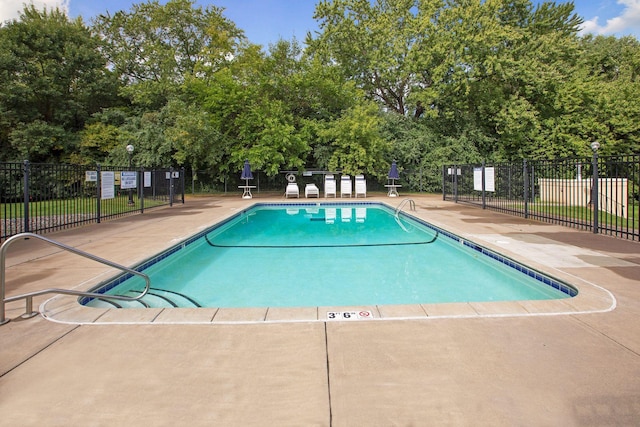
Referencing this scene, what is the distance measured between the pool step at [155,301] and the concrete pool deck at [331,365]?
0.55 m

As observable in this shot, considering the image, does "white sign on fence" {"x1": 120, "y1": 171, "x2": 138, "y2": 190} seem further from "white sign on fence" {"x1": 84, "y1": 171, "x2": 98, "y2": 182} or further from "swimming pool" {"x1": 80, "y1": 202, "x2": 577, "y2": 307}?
"swimming pool" {"x1": 80, "y1": 202, "x2": 577, "y2": 307}

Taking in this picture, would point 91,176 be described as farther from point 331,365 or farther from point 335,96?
point 335,96

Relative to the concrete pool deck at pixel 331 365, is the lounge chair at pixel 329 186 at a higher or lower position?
higher

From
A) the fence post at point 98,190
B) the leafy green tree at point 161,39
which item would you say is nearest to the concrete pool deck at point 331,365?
the fence post at point 98,190

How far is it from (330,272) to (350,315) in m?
2.75

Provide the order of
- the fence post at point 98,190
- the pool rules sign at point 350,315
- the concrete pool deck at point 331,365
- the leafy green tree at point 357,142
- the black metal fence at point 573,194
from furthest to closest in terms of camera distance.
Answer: the leafy green tree at point 357,142 → the fence post at point 98,190 → the black metal fence at point 573,194 → the pool rules sign at point 350,315 → the concrete pool deck at point 331,365

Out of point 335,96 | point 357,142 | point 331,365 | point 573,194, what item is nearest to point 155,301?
point 331,365

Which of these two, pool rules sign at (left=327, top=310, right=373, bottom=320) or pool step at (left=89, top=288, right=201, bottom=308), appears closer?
pool rules sign at (left=327, top=310, right=373, bottom=320)

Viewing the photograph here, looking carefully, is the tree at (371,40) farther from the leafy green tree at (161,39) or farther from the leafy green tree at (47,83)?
the leafy green tree at (47,83)

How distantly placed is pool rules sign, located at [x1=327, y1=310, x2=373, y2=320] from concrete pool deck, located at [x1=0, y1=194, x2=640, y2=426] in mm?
110

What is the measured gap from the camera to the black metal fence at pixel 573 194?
24.1 ft

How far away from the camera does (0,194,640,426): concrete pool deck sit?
77.7 inches

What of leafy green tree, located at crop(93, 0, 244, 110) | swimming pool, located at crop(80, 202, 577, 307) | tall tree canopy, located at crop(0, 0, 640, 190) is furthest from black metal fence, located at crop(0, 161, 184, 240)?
leafy green tree, located at crop(93, 0, 244, 110)

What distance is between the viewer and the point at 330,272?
611 centimetres
